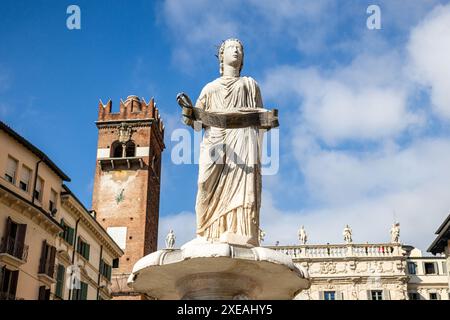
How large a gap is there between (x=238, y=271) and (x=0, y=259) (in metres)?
26.4

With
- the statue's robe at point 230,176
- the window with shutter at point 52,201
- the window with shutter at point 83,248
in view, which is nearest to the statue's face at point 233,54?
the statue's robe at point 230,176

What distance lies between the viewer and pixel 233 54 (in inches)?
456

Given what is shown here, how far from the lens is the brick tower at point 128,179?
73.2 metres

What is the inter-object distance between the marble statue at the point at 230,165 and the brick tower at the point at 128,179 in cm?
5939

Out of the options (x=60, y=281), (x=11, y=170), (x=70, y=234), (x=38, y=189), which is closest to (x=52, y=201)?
(x=38, y=189)

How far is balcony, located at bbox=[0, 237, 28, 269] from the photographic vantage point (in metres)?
33.1

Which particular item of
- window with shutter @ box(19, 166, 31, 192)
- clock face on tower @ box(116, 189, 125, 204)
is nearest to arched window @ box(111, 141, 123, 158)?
clock face on tower @ box(116, 189, 125, 204)

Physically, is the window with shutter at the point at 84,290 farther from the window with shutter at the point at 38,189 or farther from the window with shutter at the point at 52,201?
the window with shutter at the point at 38,189

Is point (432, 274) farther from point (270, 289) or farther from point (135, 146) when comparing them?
point (270, 289)

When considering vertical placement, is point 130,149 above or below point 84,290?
above

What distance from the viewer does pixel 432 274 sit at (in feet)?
187

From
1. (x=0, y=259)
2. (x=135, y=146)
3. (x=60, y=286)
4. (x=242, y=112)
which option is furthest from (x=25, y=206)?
(x=135, y=146)

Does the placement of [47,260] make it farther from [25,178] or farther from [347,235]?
[347,235]

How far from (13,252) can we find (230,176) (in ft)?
86.9
